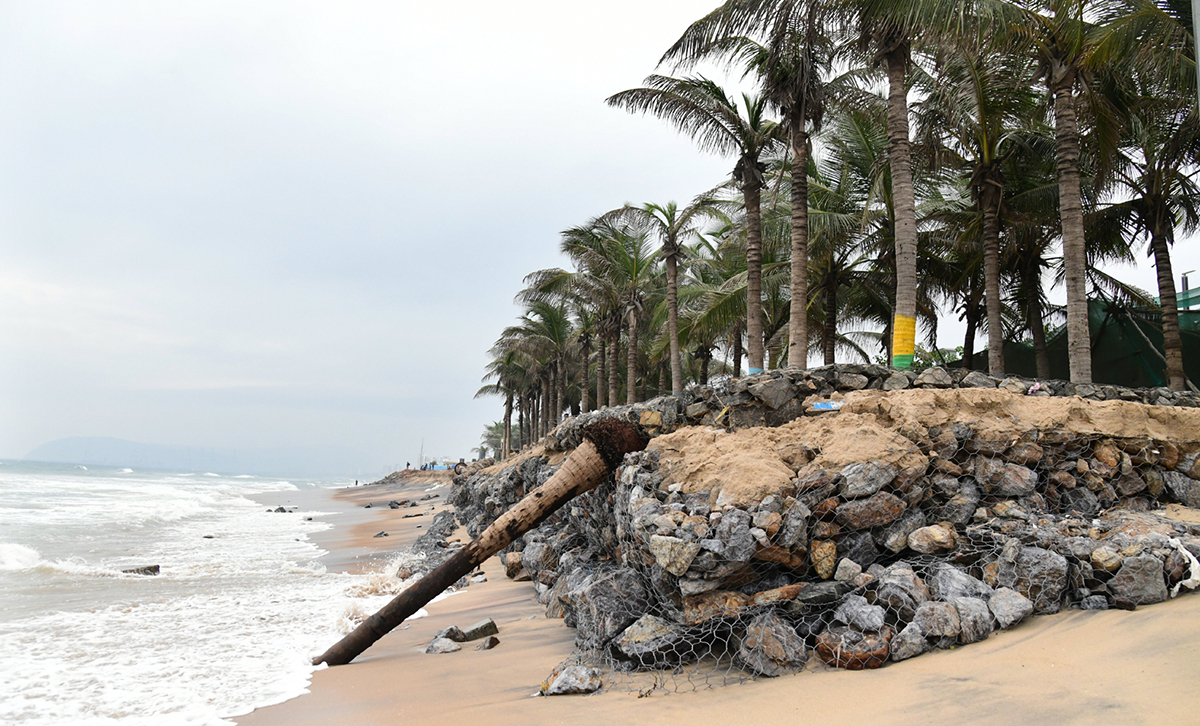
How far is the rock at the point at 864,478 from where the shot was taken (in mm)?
4809

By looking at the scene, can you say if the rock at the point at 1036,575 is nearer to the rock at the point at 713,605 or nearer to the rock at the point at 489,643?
the rock at the point at 713,605

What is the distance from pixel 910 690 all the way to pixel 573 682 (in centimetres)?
224

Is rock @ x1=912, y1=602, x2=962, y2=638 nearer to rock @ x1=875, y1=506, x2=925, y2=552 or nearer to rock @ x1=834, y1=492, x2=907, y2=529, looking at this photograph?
rock @ x1=875, y1=506, x2=925, y2=552

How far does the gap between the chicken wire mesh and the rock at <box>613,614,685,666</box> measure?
0.04 feet

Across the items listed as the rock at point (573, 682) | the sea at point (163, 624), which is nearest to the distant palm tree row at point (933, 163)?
the rock at point (573, 682)

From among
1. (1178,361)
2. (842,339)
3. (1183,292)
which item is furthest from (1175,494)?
(842,339)

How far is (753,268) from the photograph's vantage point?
40.2 ft

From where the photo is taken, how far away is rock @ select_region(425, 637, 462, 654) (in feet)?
20.0

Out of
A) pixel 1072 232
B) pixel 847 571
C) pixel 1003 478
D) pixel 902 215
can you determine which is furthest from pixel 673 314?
pixel 847 571

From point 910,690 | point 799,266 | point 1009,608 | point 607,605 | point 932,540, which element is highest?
point 799,266

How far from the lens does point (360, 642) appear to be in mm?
6035

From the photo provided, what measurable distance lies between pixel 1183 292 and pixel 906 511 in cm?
1972

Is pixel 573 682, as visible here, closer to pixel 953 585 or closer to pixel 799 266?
pixel 953 585

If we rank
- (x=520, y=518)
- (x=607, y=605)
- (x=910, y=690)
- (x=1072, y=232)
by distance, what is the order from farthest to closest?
(x=1072, y=232) → (x=520, y=518) → (x=607, y=605) → (x=910, y=690)
